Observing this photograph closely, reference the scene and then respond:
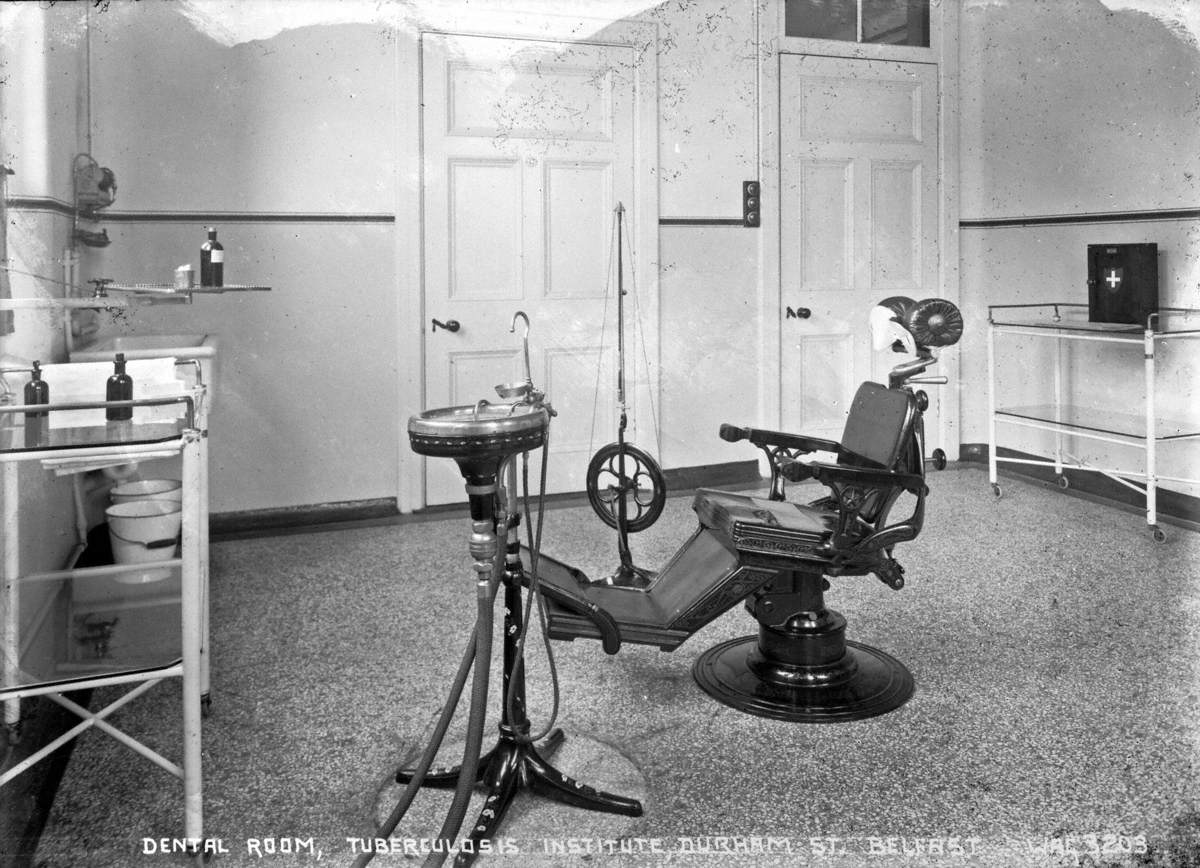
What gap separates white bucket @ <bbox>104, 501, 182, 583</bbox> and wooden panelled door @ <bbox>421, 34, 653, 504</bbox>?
5.06ft

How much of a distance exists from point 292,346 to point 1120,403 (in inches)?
143

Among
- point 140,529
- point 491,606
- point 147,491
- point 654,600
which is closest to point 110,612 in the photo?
point 140,529

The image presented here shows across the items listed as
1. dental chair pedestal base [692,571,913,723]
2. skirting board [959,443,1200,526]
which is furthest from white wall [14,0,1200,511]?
dental chair pedestal base [692,571,913,723]

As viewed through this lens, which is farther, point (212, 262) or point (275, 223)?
point (275, 223)

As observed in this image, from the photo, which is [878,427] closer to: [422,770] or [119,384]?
[422,770]

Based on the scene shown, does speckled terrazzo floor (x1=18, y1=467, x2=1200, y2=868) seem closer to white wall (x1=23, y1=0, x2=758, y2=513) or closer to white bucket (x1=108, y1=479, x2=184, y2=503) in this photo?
white bucket (x1=108, y1=479, x2=184, y2=503)

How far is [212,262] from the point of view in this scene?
349 centimetres

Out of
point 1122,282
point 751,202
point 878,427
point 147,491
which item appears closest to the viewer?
point 878,427

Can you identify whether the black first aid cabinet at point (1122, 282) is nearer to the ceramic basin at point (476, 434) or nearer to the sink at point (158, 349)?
the ceramic basin at point (476, 434)

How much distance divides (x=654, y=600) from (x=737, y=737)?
0.39 metres

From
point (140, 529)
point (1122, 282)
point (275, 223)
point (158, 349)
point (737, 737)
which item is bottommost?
point (737, 737)

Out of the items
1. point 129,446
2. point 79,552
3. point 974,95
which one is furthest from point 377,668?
point 974,95

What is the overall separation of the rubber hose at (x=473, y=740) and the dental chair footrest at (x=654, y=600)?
528 mm

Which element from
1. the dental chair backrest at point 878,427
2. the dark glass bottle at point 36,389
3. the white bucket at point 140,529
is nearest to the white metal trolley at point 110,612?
the dark glass bottle at point 36,389
